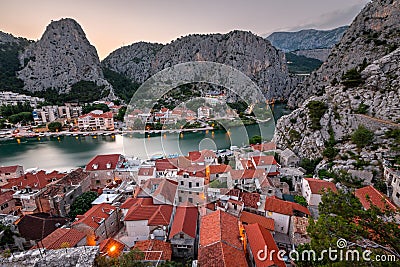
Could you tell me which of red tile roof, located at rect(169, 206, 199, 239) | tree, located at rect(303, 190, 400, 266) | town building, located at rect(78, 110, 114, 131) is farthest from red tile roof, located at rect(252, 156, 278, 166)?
town building, located at rect(78, 110, 114, 131)

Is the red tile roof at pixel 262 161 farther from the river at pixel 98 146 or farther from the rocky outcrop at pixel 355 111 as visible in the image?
the river at pixel 98 146

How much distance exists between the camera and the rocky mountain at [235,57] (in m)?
51.9

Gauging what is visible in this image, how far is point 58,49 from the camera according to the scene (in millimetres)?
49250

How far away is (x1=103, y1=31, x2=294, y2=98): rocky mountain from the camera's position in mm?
51938

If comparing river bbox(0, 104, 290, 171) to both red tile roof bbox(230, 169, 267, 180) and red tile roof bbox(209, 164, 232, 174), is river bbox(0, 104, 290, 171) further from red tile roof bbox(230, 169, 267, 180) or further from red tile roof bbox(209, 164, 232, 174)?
red tile roof bbox(230, 169, 267, 180)

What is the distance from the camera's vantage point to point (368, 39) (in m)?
21.5

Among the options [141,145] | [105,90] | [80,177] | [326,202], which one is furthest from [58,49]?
[326,202]

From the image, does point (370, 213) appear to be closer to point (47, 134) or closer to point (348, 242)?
point (348, 242)

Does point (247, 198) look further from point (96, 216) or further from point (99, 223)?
point (96, 216)

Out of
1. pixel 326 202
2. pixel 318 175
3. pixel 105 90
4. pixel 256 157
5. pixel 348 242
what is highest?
pixel 105 90

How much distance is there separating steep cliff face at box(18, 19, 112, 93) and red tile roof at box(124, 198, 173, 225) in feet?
147

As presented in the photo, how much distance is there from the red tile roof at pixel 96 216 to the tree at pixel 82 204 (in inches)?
68.5

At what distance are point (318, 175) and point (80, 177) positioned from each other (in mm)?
12638

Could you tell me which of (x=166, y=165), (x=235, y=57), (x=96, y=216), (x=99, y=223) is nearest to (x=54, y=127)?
(x=166, y=165)
